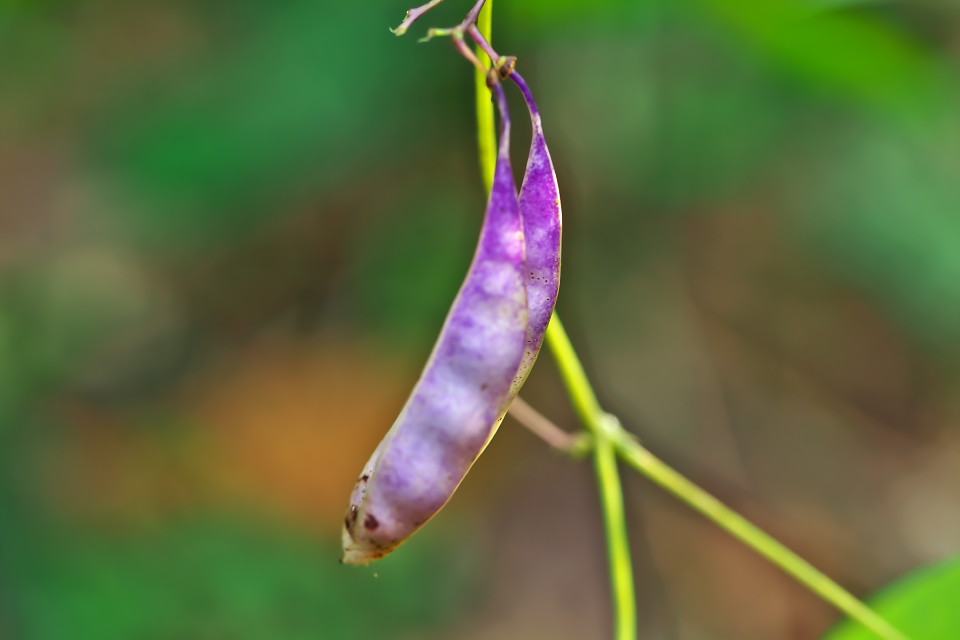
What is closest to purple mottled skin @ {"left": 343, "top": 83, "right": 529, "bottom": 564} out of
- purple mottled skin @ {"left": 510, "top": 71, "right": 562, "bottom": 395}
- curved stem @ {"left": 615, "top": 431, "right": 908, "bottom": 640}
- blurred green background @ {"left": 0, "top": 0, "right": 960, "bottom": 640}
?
purple mottled skin @ {"left": 510, "top": 71, "right": 562, "bottom": 395}

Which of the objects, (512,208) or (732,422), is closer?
(512,208)

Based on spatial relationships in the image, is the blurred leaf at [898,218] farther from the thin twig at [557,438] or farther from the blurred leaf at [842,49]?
the thin twig at [557,438]

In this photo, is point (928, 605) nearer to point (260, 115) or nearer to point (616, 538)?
point (616, 538)

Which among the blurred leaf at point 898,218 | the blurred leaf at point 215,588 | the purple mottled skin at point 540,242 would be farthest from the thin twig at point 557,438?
the blurred leaf at point 898,218

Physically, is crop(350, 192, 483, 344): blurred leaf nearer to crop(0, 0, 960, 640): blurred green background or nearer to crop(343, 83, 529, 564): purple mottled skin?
crop(0, 0, 960, 640): blurred green background

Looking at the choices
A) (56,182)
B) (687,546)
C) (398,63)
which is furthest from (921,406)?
(56,182)

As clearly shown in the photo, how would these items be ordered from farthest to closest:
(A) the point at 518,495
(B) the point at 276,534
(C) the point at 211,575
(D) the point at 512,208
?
(A) the point at 518,495 → (B) the point at 276,534 → (C) the point at 211,575 → (D) the point at 512,208

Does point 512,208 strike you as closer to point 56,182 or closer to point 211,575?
point 211,575
